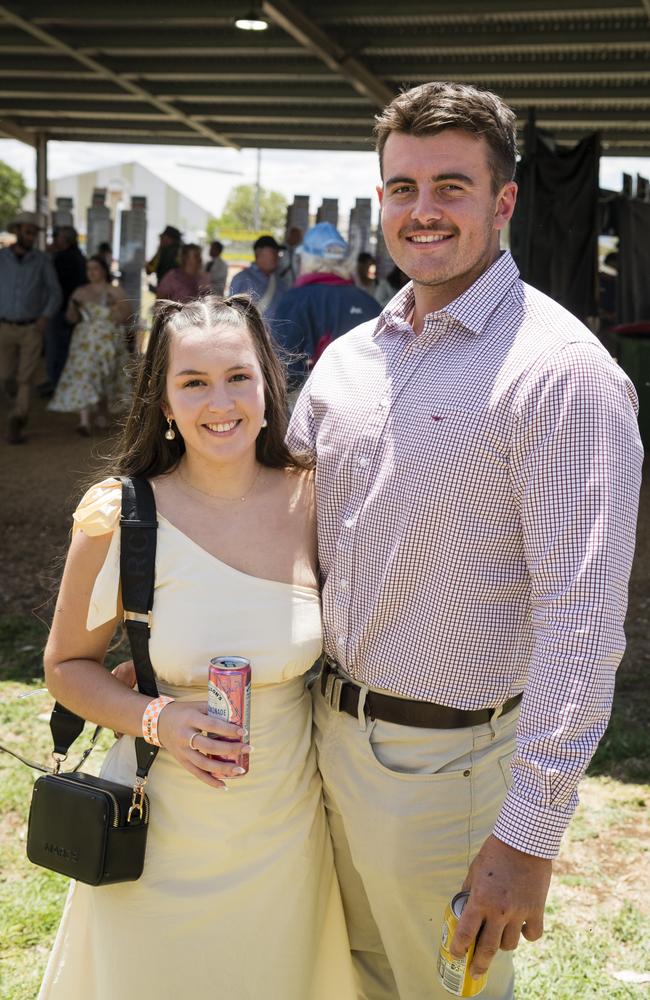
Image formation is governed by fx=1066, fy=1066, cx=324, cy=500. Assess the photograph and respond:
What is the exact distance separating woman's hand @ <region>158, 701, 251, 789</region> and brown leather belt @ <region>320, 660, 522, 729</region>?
1.17 ft

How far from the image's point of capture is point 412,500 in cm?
219

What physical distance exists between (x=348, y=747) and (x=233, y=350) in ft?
3.00

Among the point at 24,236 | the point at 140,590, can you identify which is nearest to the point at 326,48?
the point at 24,236

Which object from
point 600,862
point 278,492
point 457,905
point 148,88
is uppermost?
point 148,88

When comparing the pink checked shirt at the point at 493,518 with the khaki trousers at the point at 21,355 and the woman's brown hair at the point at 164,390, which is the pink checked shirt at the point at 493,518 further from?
the khaki trousers at the point at 21,355

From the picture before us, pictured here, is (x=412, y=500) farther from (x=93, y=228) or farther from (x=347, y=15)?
(x=93, y=228)

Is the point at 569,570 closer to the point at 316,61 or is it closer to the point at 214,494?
the point at 214,494

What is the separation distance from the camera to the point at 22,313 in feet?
39.1

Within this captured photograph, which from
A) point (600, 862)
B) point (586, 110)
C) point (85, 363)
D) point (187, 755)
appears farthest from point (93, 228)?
point (187, 755)

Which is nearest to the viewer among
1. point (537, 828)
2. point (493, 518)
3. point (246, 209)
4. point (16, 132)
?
point (537, 828)

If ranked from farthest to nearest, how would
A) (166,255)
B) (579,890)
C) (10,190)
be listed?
1. (10,190)
2. (166,255)
3. (579,890)

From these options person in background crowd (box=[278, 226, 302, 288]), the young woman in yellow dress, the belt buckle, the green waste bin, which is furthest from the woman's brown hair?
person in background crowd (box=[278, 226, 302, 288])

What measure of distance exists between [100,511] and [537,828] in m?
1.09

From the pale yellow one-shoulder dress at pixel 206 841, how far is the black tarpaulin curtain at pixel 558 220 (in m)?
8.52
